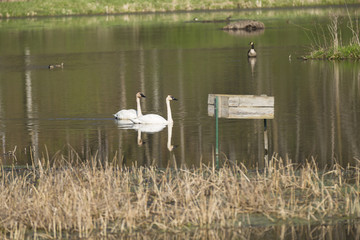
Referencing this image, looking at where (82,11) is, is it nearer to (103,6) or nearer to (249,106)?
(103,6)

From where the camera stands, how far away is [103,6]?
12519cm

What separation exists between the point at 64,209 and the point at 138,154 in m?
8.48

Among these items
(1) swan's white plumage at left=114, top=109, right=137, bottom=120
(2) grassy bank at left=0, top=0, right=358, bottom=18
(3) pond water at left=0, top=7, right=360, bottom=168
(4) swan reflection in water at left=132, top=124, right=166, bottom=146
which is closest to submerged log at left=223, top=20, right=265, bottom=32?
(3) pond water at left=0, top=7, right=360, bottom=168

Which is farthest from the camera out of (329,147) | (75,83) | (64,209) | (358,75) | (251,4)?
(251,4)

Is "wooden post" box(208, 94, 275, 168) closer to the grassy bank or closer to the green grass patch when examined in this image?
the green grass patch

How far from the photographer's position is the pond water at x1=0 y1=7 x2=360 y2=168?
22750 millimetres

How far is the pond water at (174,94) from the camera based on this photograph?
896 inches

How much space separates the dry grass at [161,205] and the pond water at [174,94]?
2202 mm

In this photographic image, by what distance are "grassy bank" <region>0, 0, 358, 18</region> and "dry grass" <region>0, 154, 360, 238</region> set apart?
356 feet

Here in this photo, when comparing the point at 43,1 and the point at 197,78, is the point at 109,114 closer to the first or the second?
the point at 197,78

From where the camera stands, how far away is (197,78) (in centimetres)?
4350

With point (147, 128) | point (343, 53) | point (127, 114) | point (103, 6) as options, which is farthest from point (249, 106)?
point (103, 6)

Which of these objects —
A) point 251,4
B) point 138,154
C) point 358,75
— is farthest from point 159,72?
point 251,4

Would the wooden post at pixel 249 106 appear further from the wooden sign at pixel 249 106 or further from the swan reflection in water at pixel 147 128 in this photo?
the swan reflection in water at pixel 147 128
